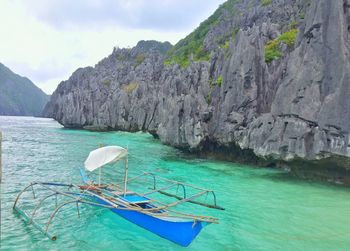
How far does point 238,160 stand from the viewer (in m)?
35.7

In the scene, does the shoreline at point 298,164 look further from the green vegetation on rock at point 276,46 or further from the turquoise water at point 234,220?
the green vegetation on rock at point 276,46

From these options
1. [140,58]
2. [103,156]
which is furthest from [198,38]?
[103,156]

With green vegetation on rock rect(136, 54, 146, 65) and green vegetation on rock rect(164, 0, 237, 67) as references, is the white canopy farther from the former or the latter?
green vegetation on rock rect(136, 54, 146, 65)

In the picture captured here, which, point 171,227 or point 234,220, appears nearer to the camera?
point 171,227

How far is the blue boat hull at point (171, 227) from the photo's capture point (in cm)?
1249

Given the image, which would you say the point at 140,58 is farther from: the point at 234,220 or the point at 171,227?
the point at 171,227

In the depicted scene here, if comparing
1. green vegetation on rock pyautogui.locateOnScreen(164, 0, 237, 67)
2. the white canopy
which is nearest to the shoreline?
the white canopy

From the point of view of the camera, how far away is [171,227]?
1302 cm

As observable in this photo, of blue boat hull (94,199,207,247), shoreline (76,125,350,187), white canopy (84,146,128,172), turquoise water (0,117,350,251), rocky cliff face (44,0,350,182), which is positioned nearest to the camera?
blue boat hull (94,199,207,247)

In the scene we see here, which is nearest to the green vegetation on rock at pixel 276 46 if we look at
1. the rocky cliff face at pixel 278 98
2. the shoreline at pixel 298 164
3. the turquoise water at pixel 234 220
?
the rocky cliff face at pixel 278 98

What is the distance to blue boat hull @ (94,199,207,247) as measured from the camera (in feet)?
41.0

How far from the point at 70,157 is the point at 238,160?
20.3m

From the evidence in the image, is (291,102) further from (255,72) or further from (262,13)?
(262,13)

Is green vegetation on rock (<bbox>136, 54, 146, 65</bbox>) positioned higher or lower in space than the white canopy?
higher
